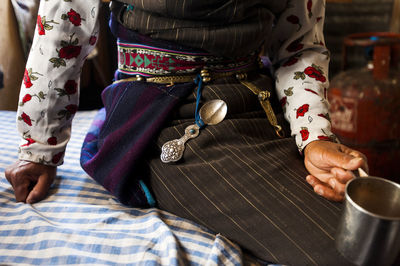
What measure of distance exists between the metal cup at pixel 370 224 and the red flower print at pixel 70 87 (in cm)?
55

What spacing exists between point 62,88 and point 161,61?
206 millimetres

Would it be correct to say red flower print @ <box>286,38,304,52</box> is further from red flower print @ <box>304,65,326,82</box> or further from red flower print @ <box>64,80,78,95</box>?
red flower print @ <box>64,80,78,95</box>

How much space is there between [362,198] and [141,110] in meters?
0.41

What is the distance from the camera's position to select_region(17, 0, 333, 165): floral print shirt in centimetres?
68

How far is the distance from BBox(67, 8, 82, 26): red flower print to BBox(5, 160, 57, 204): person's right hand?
296 mm

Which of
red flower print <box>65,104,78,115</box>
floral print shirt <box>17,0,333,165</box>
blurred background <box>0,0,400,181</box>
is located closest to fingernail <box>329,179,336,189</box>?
floral print shirt <box>17,0,333,165</box>

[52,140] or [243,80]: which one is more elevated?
[243,80]

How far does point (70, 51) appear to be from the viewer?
70 centimetres

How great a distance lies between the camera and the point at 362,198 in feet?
1.52

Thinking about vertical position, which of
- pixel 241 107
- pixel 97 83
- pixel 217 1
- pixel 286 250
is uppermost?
pixel 217 1

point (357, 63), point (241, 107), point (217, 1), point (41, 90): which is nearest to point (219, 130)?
point (241, 107)

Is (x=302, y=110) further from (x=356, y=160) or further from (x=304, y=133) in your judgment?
(x=356, y=160)

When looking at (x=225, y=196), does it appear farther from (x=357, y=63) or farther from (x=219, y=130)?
(x=357, y=63)

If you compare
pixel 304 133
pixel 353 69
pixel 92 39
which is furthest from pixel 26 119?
pixel 353 69
